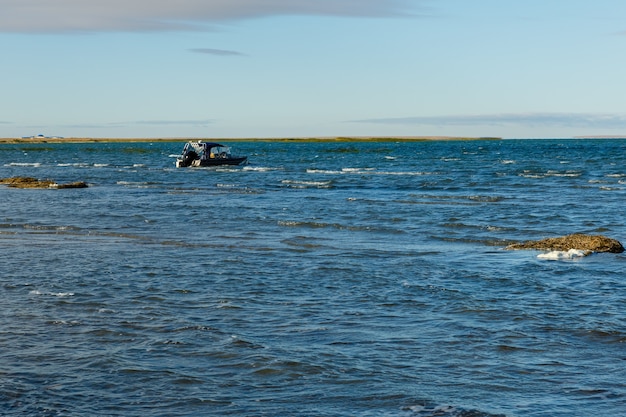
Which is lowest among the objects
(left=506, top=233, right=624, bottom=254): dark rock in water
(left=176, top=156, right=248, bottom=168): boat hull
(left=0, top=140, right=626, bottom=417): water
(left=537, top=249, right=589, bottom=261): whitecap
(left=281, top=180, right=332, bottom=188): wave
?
(left=0, top=140, right=626, bottom=417): water

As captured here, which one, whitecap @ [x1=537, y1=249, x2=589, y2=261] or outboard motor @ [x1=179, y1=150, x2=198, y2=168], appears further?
outboard motor @ [x1=179, y1=150, x2=198, y2=168]

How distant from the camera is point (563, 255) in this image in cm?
2002

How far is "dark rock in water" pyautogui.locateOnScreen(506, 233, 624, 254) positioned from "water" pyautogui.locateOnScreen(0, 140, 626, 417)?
0.63 metres

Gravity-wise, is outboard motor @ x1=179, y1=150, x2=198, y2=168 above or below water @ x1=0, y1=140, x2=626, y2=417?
above

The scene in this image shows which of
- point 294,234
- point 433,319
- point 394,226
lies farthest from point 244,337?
point 394,226

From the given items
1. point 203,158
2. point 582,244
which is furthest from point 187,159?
point 582,244

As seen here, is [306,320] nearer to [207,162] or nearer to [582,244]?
[582,244]

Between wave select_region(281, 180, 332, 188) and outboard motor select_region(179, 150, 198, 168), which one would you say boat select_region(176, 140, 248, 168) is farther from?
wave select_region(281, 180, 332, 188)

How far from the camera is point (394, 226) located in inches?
1120

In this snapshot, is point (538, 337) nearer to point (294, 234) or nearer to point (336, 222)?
point (294, 234)

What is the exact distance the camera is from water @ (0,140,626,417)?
31.0 ft

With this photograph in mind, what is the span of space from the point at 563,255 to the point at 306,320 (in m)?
9.19

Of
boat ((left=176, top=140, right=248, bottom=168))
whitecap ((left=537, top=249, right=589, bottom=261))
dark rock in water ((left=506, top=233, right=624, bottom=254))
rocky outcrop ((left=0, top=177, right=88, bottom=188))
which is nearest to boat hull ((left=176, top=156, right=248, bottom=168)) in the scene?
boat ((left=176, top=140, right=248, bottom=168))

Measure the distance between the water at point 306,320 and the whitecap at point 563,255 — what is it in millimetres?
378
